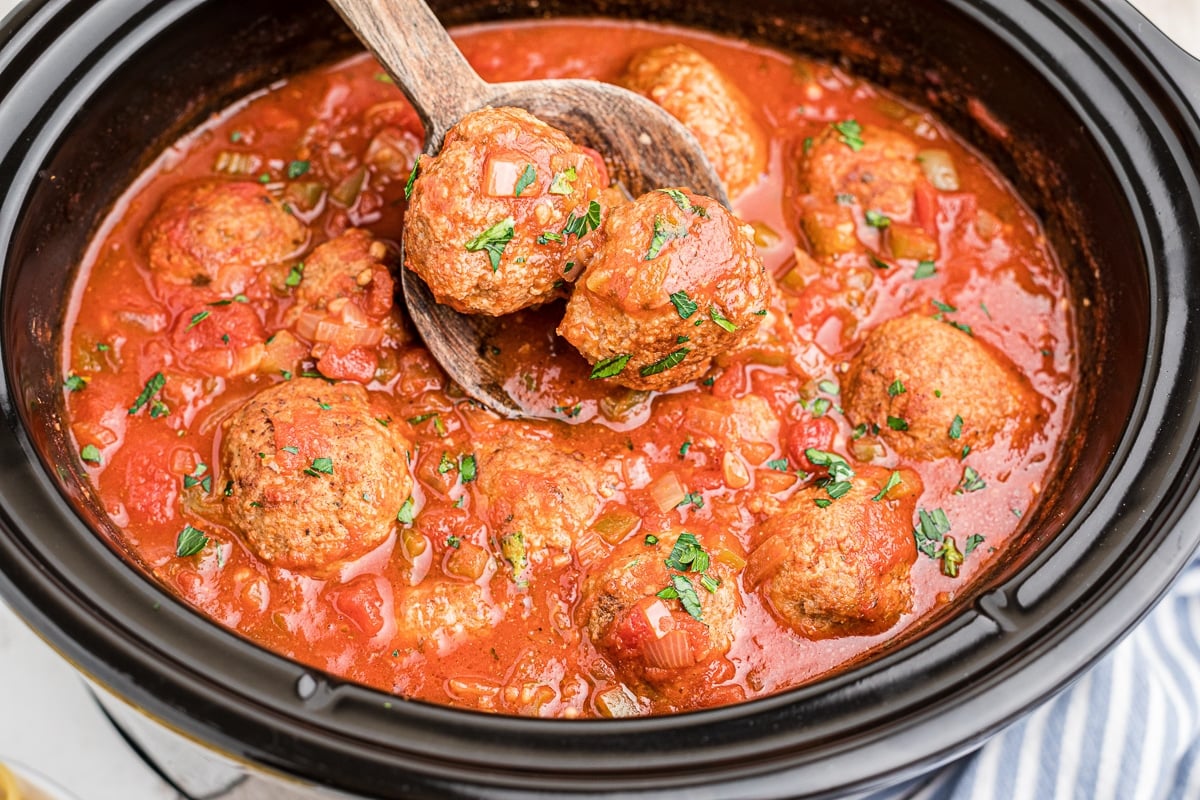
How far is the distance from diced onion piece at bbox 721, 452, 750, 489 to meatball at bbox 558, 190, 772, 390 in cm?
51

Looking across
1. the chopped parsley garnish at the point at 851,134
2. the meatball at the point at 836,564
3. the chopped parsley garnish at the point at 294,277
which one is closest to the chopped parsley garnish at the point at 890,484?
the meatball at the point at 836,564

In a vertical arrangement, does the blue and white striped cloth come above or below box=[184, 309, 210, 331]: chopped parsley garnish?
below

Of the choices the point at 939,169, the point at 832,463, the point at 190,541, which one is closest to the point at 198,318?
the point at 190,541

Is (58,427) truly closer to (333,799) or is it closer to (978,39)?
(333,799)

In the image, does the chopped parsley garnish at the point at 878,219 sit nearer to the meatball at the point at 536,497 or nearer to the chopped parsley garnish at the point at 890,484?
the chopped parsley garnish at the point at 890,484

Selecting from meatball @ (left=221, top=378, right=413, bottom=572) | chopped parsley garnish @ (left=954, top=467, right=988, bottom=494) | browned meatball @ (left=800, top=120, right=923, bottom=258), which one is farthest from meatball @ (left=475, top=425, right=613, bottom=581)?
browned meatball @ (left=800, top=120, right=923, bottom=258)

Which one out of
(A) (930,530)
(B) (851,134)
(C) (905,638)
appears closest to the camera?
(C) (905,638)

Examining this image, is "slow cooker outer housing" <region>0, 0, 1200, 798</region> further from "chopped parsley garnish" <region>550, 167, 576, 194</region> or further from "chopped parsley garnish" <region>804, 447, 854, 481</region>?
"chopped parsley garnish" <region>550, 167, 576, 194</region>

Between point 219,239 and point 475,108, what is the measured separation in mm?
1070

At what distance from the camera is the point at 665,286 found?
3.09m

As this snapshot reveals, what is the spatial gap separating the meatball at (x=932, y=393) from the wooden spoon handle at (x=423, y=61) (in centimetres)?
170

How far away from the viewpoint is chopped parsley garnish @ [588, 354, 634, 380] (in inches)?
130

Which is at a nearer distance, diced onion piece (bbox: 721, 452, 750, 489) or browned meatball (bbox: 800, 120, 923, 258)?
diced onion piece (bbox: 721, 452, 750, 489)

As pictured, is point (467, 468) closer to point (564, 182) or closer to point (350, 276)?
point (350, 276)
